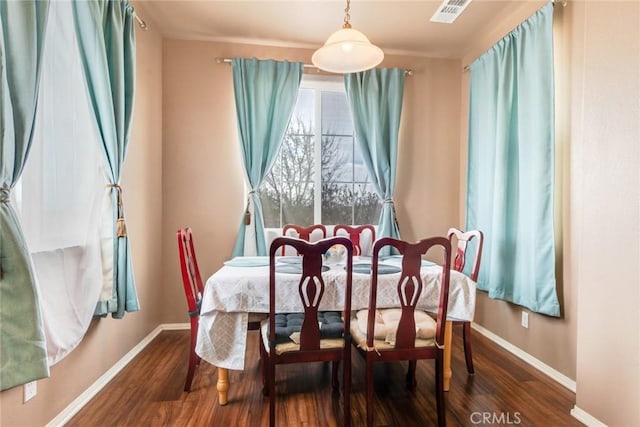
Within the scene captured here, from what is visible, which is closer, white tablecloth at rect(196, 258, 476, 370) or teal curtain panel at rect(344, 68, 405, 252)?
white tablecloth at rect(196, 258, 476, 370)

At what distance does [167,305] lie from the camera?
3.21 m

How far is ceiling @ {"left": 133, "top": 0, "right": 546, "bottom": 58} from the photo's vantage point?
2674 millimetres

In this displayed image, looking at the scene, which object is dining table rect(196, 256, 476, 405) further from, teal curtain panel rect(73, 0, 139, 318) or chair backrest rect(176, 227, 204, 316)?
teal curtain panel rect(73, 0, 139, 318)

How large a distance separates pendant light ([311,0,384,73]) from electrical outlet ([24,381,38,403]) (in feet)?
7.69

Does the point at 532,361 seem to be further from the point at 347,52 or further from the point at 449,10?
the point at 449,10

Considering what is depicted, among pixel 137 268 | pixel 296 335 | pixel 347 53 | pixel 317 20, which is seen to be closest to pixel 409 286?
pixel 296 335

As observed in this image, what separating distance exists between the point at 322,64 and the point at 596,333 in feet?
7.45

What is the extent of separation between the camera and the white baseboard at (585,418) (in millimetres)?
1734

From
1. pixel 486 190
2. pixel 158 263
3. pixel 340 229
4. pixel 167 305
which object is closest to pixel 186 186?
pixel 158 263

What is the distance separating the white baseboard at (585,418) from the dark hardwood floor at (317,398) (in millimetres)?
39

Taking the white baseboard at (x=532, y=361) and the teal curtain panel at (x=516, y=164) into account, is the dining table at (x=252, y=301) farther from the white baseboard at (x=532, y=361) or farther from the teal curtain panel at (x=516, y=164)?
the white baseboard at (x=532, y=361)

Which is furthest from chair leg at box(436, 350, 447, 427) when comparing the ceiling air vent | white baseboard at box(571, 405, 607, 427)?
the ceiling air vent

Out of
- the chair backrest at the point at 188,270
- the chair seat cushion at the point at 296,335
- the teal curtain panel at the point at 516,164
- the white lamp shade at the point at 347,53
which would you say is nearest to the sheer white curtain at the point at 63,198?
the chair backrest at the point at 188,270

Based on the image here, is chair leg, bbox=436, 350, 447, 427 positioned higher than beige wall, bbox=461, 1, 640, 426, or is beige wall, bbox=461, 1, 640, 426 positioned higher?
beige wall, bbox=461, 1, 640, 426
